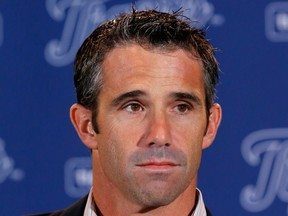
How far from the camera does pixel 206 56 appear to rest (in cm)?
196

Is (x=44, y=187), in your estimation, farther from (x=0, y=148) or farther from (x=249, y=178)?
(x=249, y=178)

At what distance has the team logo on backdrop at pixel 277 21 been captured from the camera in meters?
2.65

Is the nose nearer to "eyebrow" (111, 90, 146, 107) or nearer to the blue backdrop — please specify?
"eyebrow" (111, 90, 146, 107)

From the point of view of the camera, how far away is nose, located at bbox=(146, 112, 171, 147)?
5.86 feet

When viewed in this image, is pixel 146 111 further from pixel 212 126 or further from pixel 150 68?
pixel 212 126

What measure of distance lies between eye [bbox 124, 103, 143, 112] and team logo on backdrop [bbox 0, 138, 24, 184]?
35.9 inches

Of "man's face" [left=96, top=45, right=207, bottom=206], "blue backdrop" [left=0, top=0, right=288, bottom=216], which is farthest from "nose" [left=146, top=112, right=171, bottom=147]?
"blue backdrop" [left=0, top=0, right=288, bottom=216]

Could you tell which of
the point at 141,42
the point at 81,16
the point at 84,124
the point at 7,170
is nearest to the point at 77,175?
the point at 7,170

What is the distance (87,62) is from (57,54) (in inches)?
29.0

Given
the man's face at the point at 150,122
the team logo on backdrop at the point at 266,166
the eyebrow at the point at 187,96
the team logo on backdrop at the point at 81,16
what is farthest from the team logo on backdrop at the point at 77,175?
the eyebrow at the point at 187,96

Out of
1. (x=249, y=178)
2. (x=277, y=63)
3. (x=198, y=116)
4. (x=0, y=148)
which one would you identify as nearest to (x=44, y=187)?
(x=0, y=148)

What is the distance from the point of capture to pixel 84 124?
2000mm

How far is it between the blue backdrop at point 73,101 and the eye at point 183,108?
81 centimetres

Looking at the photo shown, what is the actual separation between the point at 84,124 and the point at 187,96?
25 centimetres
